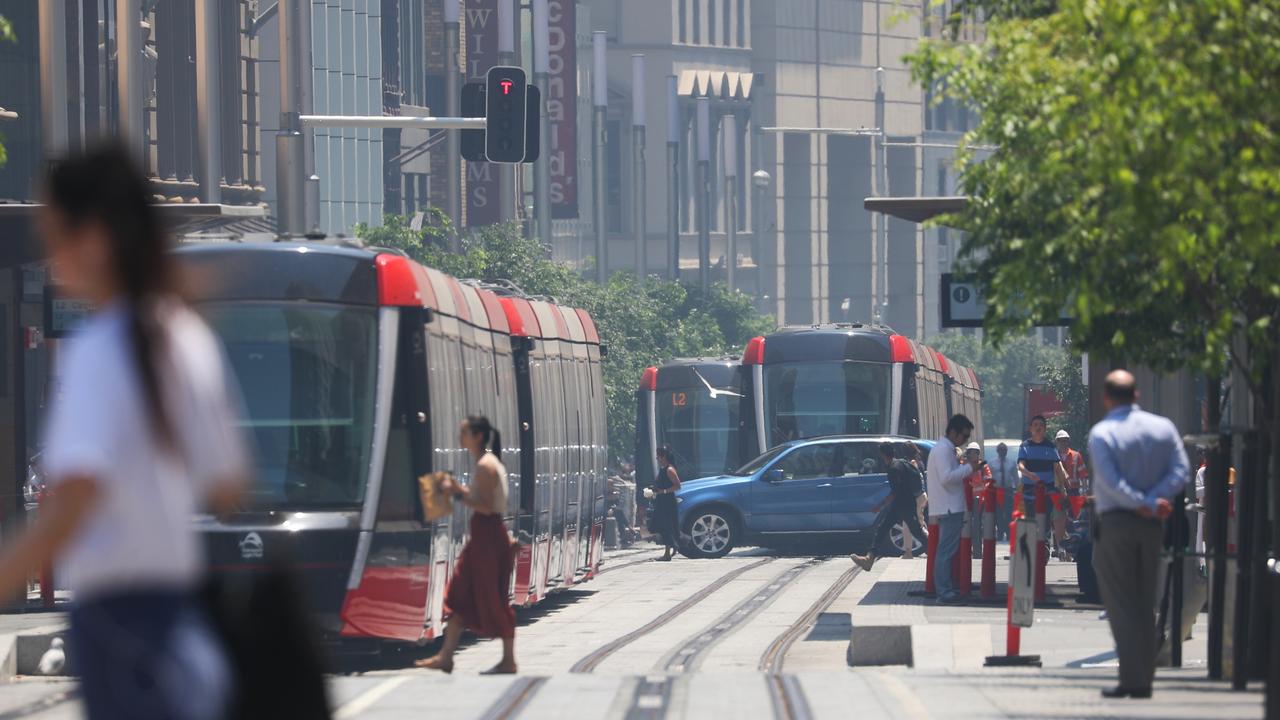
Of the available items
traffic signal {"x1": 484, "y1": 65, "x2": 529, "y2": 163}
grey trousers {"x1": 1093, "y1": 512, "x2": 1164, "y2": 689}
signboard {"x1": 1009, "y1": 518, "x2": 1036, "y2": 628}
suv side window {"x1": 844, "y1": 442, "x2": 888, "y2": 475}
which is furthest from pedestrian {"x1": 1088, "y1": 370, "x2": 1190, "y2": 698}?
suv side window {"x1": 844, "y1": 442, "x2": 888, "y2": 475}

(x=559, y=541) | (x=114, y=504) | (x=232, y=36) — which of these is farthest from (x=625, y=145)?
(x=114, y=504)

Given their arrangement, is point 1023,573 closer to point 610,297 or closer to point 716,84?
point 610,297

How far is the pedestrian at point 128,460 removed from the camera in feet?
15.4

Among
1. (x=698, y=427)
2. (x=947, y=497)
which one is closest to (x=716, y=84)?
(x=698, y=427)

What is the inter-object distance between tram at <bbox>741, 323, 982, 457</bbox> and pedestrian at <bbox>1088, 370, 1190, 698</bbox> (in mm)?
23436

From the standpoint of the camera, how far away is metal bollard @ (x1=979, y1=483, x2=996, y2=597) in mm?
20062

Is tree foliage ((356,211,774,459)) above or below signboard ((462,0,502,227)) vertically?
below

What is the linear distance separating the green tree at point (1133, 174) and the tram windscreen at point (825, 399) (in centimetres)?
2177

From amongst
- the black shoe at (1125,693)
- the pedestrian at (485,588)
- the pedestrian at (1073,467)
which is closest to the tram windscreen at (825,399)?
the pedestrian at (1073,467)

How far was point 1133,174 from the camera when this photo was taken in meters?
10.9

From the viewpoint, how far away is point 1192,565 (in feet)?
46.0

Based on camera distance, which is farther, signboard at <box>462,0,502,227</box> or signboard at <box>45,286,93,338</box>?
signboard at <box>462,0,502,227</box>

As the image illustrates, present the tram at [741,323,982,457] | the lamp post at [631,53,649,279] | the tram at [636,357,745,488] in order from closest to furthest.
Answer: the tram at [741,323,982,457] → the tram at [636,357,745,488] → the lamp post at [631,53,649,279]

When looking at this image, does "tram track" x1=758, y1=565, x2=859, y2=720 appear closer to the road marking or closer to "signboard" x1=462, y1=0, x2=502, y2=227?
the road marking
